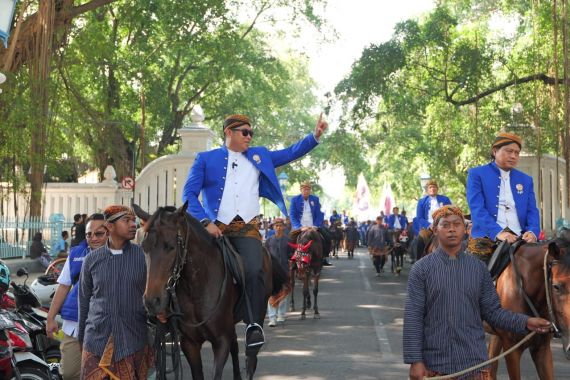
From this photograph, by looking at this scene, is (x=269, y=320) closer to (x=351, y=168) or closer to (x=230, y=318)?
(x=230, y=318)

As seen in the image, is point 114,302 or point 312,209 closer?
point 114,302

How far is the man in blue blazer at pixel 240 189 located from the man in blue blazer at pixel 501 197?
149cm

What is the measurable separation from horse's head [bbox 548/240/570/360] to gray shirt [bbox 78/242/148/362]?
2.74m

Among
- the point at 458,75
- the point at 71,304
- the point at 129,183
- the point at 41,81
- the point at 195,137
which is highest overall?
the point at 458,75

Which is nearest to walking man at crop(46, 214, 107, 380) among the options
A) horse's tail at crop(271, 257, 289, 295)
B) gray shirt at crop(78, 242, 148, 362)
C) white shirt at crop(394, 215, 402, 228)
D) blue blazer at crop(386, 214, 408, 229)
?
gray shirt at crop(78, 242, 148, 362)

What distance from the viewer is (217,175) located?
8.20 meters

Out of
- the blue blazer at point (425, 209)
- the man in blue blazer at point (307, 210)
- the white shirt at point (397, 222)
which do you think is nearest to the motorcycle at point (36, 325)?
the man in blue blazer at point (307, 210)

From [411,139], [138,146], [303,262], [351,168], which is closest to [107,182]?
[138,146]

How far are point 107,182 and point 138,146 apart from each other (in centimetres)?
1016

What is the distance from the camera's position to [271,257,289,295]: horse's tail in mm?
8641

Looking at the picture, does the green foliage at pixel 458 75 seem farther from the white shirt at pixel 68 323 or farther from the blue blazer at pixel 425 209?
the white shirt at pixel 68 323

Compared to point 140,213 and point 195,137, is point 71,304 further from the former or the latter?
point 195,137

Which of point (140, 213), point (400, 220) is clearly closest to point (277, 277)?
point (140, 213)

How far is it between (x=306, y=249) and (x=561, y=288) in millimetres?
11025
